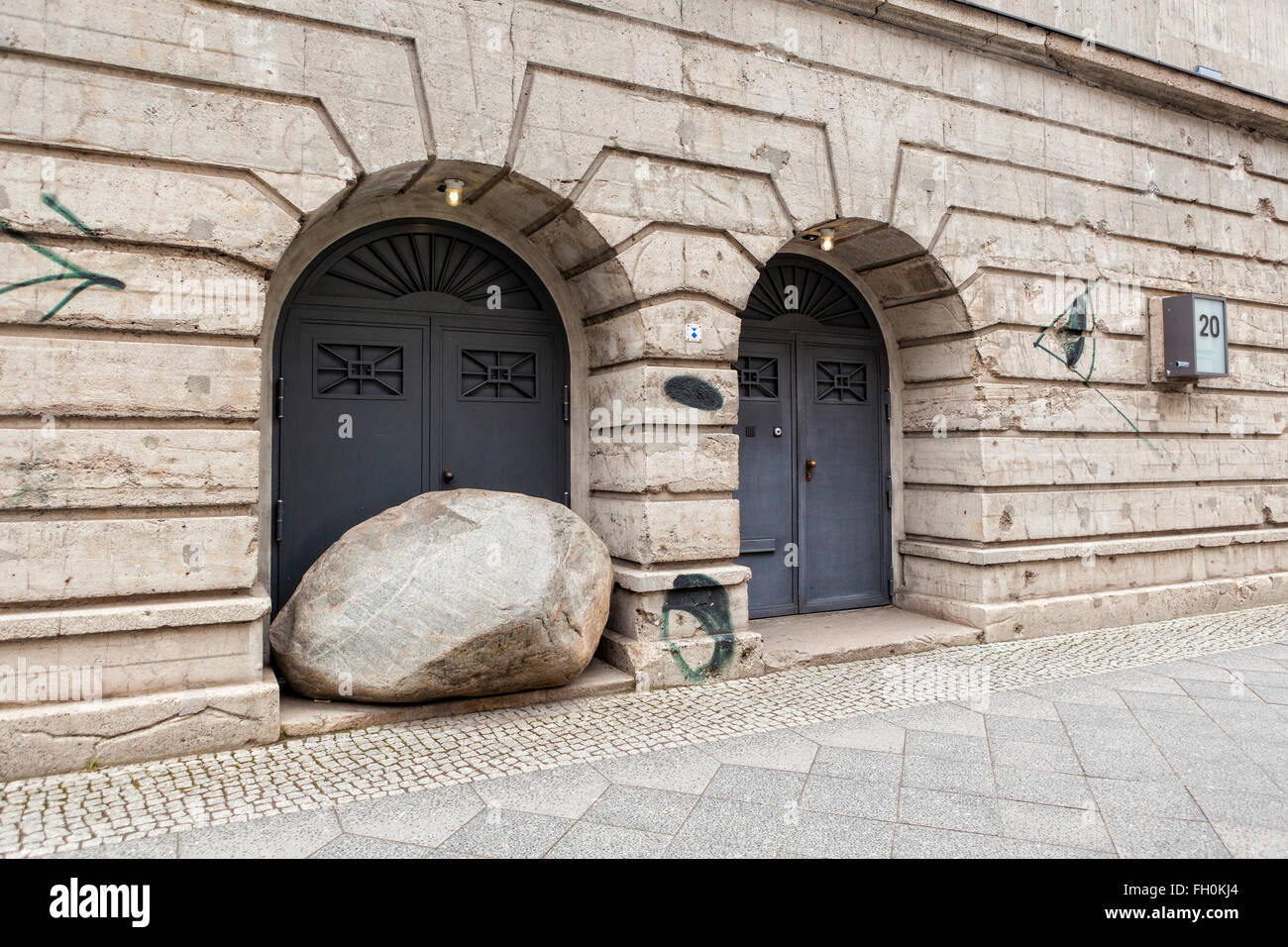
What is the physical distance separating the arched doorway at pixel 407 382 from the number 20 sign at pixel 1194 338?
20.0 feet

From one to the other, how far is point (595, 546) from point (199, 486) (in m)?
2.40

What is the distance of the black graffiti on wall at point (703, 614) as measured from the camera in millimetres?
6051

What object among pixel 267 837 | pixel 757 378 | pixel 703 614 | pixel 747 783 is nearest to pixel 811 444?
pixel 757 378

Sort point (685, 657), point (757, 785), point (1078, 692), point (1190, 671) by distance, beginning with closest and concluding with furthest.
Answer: point (757, 785) → point (1078, 692) → point (685, 657) → point (1190, 671)

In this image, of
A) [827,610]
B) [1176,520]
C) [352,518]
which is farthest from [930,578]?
[352,518]

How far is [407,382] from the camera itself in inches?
247

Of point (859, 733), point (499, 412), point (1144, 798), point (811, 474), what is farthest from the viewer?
point (811, 474)

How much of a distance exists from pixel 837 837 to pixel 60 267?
489 cm

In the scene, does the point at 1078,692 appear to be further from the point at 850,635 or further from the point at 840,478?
the point at 840,478

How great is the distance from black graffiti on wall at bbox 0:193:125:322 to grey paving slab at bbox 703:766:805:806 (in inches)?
166

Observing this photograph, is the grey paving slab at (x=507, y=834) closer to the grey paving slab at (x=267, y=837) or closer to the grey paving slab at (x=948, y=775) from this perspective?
the grey paving slab at (x=267, y=837)

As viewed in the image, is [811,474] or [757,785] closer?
[757,785]

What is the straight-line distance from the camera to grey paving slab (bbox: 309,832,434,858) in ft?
11.3

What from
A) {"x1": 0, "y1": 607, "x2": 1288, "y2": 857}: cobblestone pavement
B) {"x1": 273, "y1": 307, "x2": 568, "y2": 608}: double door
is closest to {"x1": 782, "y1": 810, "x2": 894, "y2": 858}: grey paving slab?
{"x1": 0, "y1": 607, "x2": 1288, "y2": 857}: cobblestone pavement
